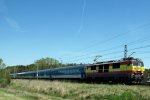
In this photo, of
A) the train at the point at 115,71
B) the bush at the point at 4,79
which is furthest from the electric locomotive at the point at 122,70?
the bush at the point at 4,79

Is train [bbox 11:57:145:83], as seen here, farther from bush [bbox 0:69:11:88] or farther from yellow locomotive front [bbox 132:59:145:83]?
bush [bbox 0:69:11:88]

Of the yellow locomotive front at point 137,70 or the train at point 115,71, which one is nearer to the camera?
the yellow locomotive front at point 137,70

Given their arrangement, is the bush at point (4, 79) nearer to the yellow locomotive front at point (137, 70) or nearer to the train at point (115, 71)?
the train at point (115, 71)

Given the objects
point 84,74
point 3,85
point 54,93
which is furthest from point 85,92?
point 3,85

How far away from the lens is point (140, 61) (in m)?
48.1

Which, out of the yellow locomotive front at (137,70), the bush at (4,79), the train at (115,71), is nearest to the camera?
the yellow locomotive front at (137,70)

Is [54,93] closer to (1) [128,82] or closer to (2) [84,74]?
(1) [128,82]

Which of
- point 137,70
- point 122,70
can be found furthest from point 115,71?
point 137,70

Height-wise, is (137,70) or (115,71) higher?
(137,70)

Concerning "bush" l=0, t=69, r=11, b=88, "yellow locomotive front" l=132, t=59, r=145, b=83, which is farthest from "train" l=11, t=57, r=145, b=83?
"bush" l=0, t=69, r=11, b=88

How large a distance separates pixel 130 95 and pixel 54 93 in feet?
55.3

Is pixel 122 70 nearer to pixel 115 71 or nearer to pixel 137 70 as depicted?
pixel 115 71

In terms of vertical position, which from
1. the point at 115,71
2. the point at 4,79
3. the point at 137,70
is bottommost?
the point at 4,79

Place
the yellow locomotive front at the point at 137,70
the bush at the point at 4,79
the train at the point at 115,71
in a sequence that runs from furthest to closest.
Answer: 1. the bush at the point at 4,79
2. the train at the point at 115,71
3. the yellow locomotive front at the point at 137,70
